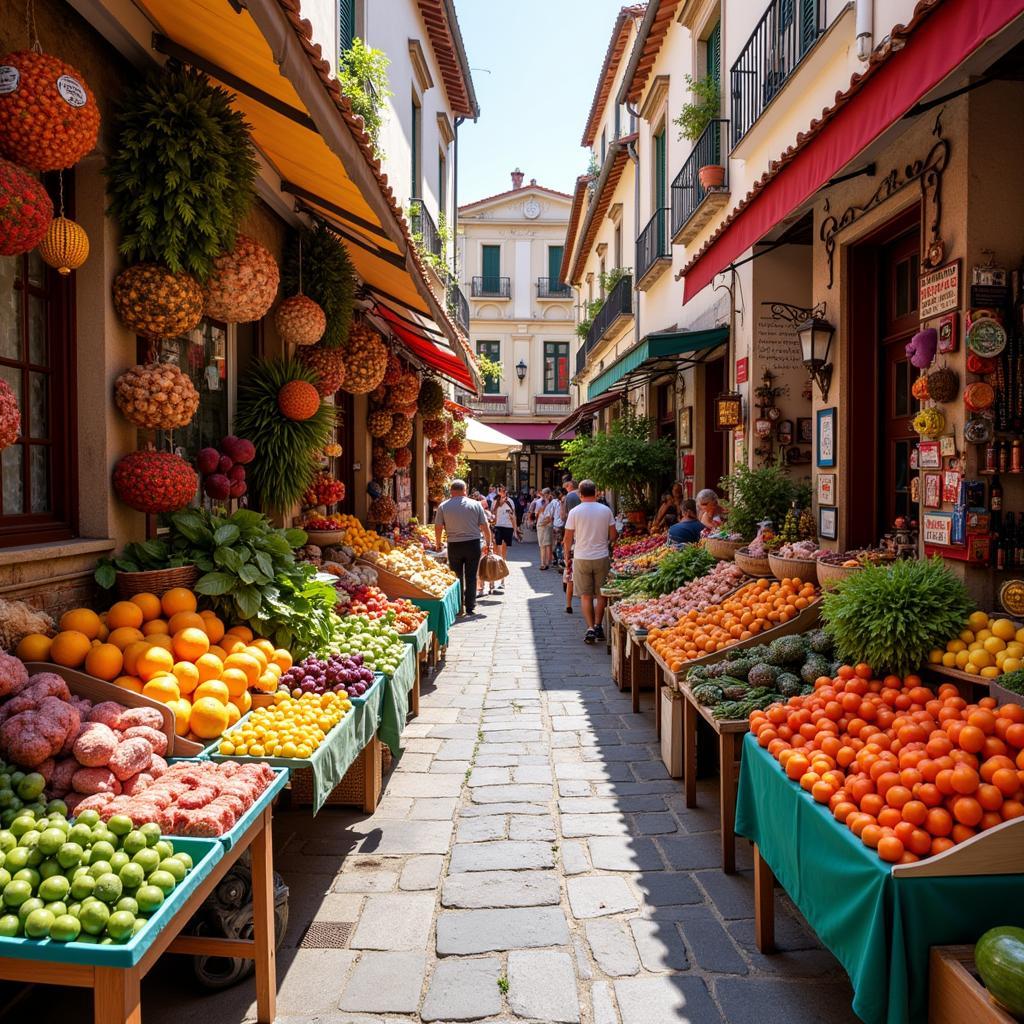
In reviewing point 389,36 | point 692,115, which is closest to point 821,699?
point 692,115

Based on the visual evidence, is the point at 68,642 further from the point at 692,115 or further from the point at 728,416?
the point at 692,115

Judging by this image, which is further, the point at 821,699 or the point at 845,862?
the point at 821,699

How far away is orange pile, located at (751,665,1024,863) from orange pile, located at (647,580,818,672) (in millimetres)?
1584

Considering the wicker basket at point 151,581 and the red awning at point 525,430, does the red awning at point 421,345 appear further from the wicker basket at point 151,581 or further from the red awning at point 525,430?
the red awning at point 525,430

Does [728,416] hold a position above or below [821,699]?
above

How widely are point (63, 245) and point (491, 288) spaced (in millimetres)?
33847

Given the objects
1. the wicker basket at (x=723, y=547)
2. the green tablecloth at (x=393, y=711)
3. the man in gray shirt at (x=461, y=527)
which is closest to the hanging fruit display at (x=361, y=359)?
the green tablecloth at (x=393, y=711)

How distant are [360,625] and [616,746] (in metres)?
2.15

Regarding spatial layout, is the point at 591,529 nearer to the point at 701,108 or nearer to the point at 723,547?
the point at 723,547

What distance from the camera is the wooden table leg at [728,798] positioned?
4250 millimetres

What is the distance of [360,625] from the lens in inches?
225

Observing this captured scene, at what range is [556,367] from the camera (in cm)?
3684

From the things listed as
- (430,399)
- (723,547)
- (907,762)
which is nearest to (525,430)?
(430,399)

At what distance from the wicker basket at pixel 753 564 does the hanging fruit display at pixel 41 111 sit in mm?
5229
